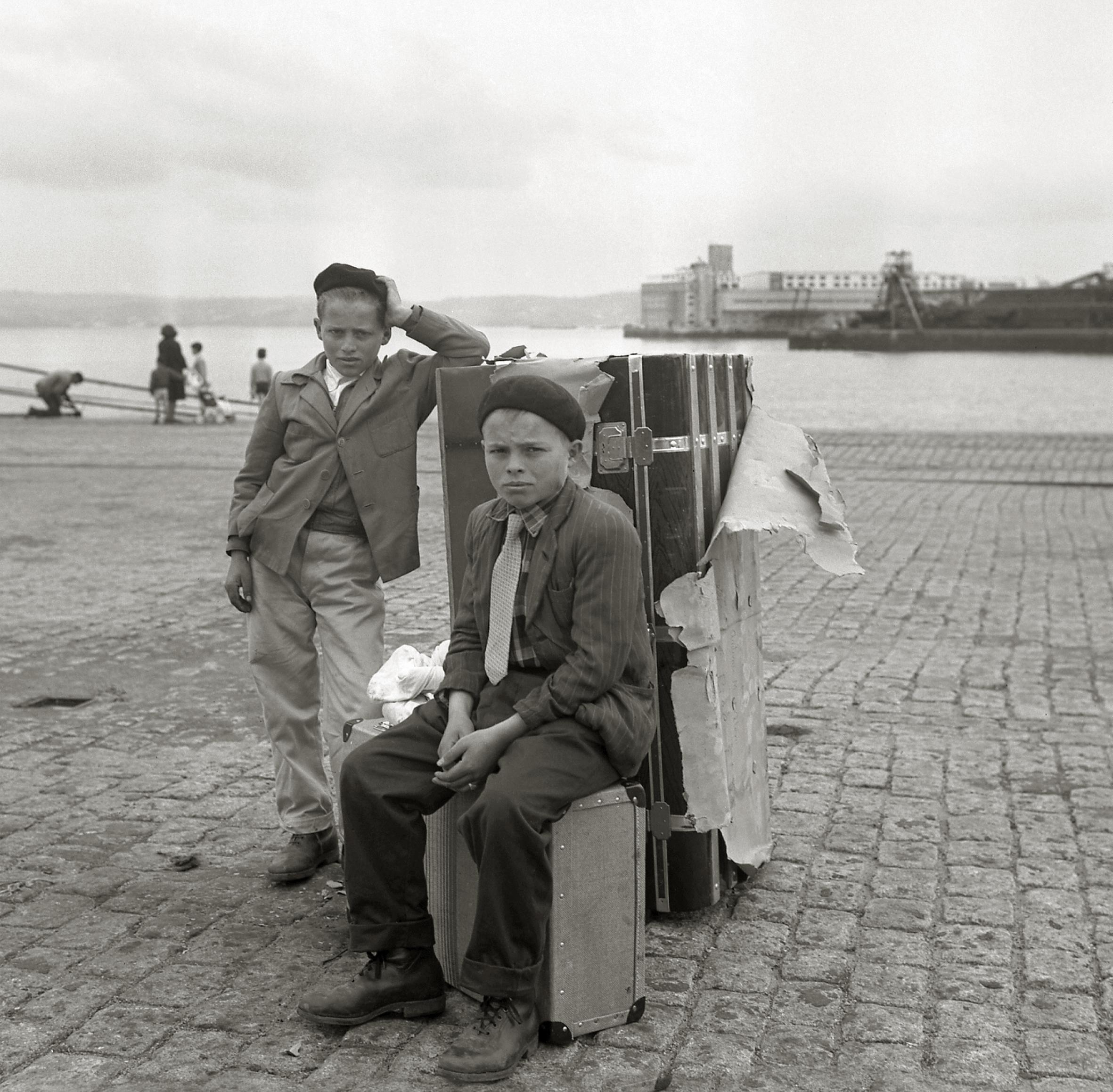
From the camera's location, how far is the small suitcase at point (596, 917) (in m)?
3.22

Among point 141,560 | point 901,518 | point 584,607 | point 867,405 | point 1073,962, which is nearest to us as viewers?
point 584,607

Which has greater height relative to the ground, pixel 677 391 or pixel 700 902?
pixel 677 391

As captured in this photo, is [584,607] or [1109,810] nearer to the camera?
[584,607]

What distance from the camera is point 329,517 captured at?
4.21 metres

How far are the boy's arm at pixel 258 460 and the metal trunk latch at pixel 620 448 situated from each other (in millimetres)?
1036

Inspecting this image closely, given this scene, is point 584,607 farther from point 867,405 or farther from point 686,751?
point 867,405

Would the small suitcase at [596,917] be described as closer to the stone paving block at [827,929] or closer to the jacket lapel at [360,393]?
the stone paving block at [827,929]

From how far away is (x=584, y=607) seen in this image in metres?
3.22

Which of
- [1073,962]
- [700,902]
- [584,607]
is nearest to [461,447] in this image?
[584,607]

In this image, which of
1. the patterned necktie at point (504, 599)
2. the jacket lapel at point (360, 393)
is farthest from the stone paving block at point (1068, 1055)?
the jacket lapel at point (360, 393)

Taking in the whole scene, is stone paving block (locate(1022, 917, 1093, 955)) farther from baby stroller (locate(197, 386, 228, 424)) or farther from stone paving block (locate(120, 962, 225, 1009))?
baby stroller (locate(197, 386, 228, 424))

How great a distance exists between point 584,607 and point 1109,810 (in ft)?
8.65

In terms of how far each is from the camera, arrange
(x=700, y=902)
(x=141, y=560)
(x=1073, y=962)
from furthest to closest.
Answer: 1. (x=141, y=560)
2. (x=700, y=902)
3. (x=1073, y=962)

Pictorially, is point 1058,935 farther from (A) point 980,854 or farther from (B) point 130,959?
(B) point 130,959
